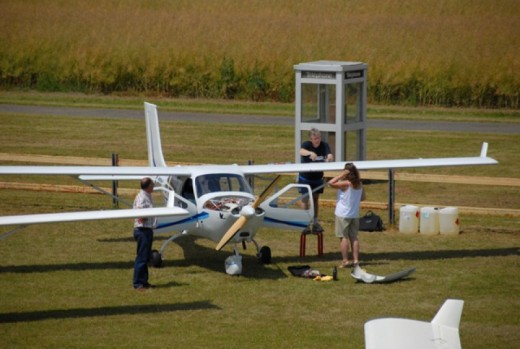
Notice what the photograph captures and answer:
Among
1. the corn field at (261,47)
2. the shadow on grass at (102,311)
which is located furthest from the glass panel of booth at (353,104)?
the corn field at (261,47)

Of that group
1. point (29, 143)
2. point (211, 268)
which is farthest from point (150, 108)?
point (29, 143)

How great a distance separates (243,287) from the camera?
17.0m

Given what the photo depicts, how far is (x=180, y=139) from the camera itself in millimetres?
33844

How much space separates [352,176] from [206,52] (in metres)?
29.9

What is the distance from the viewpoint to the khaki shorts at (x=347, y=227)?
1794 centimetres

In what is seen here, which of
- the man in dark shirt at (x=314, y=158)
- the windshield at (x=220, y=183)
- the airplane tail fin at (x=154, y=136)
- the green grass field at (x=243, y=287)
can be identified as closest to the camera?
the green grass field at (x=243, y=287)

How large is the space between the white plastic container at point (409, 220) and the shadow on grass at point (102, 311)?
6142mm

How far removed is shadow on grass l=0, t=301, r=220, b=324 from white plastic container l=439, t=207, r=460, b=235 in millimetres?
6462

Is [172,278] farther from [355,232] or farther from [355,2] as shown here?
[355,2]

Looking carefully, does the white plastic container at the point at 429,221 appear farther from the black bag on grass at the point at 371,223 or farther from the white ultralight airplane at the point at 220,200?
the white ultralight airplane at the point at 220,200

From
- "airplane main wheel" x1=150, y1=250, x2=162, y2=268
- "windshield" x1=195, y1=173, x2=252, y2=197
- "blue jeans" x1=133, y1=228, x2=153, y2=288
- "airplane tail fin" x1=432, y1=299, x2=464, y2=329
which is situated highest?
"airplane tail fin" x1=432, y1=299, x2=464, y2=329

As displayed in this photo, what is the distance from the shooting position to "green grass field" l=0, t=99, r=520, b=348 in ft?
47.7

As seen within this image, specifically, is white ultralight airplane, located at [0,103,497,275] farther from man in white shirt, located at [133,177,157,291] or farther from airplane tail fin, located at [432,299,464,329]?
airplane tail fin, located at [432,299,464,329]

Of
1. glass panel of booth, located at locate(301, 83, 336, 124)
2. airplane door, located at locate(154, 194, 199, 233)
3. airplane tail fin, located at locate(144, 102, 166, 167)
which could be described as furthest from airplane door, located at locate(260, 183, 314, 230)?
glass panel of booth, located at locate(301, 83, 336, 124)
